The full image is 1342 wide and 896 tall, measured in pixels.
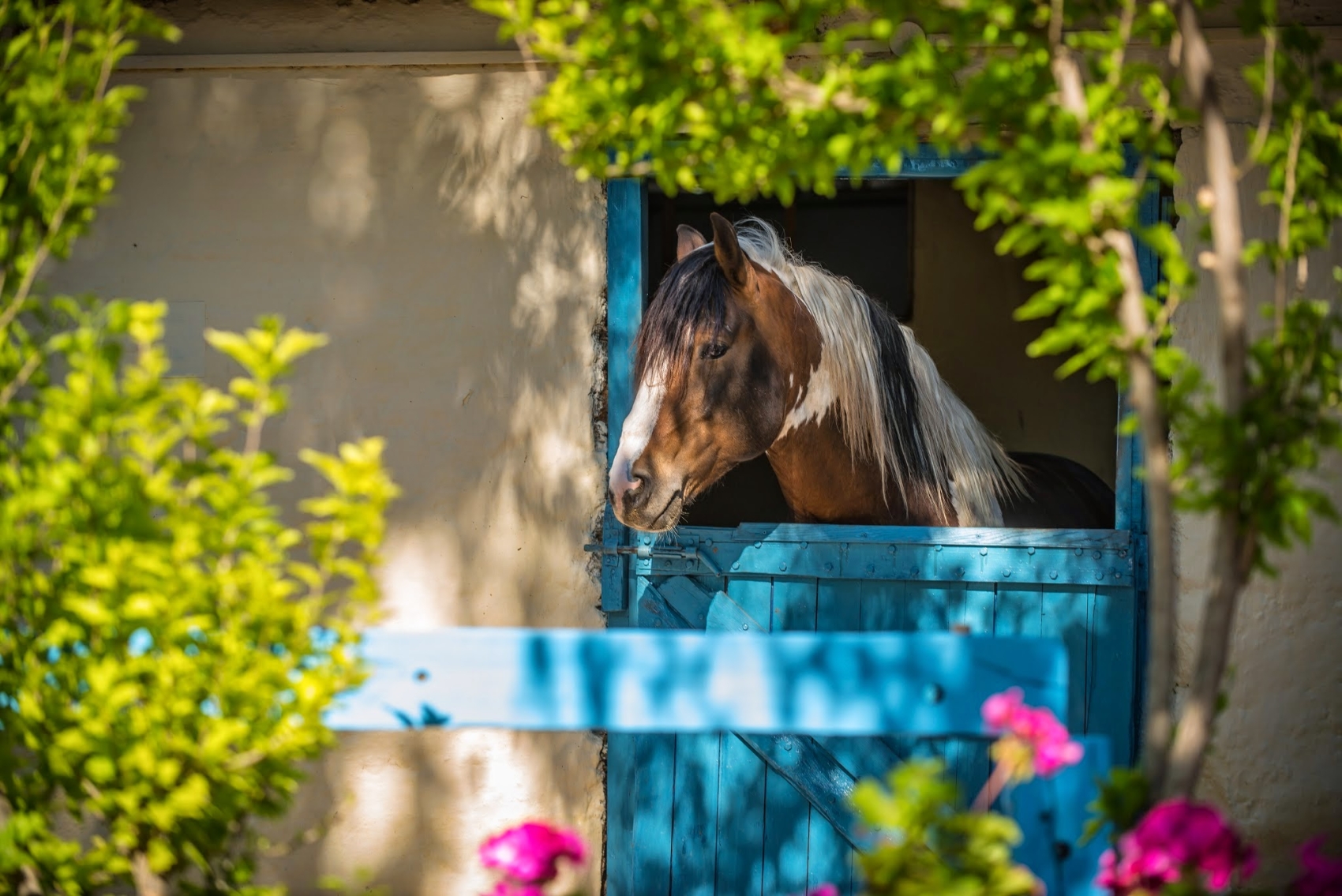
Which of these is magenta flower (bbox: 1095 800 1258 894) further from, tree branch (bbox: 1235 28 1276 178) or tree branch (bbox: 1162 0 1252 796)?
tree branch (bbox: 1235 28 1276 178)

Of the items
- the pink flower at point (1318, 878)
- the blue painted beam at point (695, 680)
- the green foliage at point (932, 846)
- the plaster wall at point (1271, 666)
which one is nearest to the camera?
the green foliage at point (932, 846)

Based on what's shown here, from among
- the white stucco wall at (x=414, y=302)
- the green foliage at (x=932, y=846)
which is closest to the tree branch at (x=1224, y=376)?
the green foliage at (x=932, y=846)

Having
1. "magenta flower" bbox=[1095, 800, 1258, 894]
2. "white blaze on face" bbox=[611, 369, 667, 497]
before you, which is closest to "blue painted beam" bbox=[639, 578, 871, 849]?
"white blaze on face" bbox=[611, 369, 667, 497]

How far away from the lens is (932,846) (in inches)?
54.1

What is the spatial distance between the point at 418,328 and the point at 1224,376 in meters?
2.30

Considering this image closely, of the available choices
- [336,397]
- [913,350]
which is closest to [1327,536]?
[913,350]

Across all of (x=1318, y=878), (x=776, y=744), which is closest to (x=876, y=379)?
(x=776, y=744)

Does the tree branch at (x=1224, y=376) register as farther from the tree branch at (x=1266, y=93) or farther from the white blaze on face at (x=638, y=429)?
the white blaze on face at (x=638, y=429)

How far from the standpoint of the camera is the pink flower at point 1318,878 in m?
1.40

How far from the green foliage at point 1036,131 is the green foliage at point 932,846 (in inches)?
19.3

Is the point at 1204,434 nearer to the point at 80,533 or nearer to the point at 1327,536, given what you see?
the point at 80,533

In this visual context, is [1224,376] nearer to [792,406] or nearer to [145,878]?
[792,406]

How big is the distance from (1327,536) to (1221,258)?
1.76m

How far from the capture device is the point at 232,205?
10.7 ft
